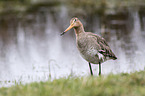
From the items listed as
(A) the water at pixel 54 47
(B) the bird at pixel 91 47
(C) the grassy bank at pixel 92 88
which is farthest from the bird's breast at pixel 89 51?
(C) the grassy bank at pixel 92 88

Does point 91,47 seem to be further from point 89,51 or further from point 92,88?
point 92,88

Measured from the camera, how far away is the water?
34.6 feet

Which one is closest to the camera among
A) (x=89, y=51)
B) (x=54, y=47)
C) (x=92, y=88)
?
(x=92, y=88)

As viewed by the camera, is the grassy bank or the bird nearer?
the grassy bank

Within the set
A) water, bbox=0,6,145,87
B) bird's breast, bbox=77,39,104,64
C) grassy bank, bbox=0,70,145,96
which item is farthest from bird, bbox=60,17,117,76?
grassy bank, bbox=0,70,145,96

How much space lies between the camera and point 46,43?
17234 mm

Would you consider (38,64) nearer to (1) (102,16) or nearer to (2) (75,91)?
(2) (75,91)

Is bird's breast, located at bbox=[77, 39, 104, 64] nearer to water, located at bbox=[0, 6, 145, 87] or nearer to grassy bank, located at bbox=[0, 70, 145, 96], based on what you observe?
water, located at bbox=[0, 6, 145, 87]

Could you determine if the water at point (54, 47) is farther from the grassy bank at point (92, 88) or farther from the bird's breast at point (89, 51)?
the grassy bank at point (92, 88)

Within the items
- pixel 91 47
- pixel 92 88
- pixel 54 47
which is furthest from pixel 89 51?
pixel 54 47

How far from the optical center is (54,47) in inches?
631

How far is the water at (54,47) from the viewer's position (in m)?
10.5

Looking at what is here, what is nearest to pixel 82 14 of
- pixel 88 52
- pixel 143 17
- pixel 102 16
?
pixel 102 16

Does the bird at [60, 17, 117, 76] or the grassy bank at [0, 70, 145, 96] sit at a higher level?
the bird at [60, 17, 117, 76]
